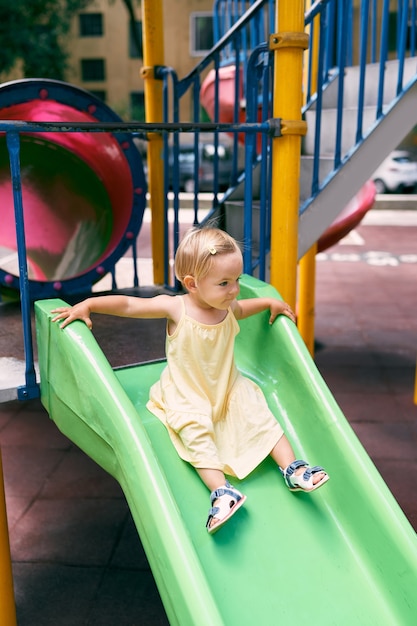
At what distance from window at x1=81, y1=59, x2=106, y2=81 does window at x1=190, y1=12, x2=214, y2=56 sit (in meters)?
4.38

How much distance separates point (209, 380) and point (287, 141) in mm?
1034

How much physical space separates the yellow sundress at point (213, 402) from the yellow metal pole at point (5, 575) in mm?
567

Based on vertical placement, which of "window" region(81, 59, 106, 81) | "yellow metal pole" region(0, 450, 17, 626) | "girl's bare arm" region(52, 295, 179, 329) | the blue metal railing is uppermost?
"window" region(81, 59, 106, 81)

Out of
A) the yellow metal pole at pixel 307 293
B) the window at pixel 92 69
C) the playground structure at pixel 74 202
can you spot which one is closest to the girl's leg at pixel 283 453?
the playground structure at pixel 74 202

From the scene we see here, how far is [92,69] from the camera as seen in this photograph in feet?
98.3

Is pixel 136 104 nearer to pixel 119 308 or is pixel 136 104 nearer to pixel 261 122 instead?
pixel 261 122

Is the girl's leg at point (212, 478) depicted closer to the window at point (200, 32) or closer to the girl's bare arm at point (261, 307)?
the girl's bare arm at point (261, 307)

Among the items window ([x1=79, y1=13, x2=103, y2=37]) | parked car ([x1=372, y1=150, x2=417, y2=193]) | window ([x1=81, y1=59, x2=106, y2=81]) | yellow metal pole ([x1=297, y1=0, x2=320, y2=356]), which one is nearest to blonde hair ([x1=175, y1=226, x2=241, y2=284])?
yellow metal pole ([x1=297, y1=0, x2=320, y2=356])

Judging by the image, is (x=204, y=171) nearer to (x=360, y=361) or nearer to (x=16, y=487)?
(x=360, y=361)

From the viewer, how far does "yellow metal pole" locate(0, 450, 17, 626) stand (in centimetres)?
211

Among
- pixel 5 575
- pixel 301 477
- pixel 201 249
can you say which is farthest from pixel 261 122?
pixel 5 575

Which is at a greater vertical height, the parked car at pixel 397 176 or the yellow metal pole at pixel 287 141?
the yellow metal pole at pixel 287 141

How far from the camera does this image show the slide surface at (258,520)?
1.75 meters

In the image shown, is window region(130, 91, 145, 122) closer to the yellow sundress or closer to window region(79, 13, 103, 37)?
window region(79, 13, 103, 37)
